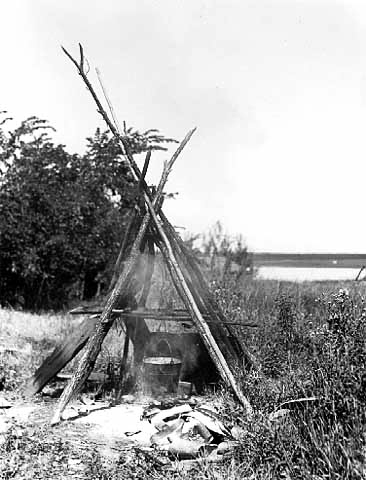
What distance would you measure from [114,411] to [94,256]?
9357 millimetres

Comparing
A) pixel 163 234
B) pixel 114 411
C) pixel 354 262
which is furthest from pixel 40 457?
pixel 354 262

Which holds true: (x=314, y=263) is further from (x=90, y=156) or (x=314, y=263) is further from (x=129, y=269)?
(x=129, y=269)

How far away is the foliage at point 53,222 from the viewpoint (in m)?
15.7

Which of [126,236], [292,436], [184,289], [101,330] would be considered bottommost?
[292,436]

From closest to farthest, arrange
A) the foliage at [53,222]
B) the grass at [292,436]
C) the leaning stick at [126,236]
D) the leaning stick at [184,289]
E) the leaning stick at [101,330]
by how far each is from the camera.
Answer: the grass at [292,436] → the leaning stick at [184,289] → the leaning stick at [101,330] → the leaning stick at [126,236] → the foliage at [53,222]

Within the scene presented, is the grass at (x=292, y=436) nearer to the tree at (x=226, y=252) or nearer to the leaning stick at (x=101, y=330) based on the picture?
the leaning stick at (x=101, y=330)

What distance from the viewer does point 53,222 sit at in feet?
52.3

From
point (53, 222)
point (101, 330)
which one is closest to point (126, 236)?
point (101, 330)

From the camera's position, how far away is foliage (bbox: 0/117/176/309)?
51.6ft

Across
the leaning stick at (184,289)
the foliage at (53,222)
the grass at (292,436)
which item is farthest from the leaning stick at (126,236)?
the foliage at (53,222)

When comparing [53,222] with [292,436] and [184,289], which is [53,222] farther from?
[292,436]

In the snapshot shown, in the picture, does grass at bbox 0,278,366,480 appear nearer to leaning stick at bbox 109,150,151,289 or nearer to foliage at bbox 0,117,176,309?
leaning stick at bbox 109,150,151,289

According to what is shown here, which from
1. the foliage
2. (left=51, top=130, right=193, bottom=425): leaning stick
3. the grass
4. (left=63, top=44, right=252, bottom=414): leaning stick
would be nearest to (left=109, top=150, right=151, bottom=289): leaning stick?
(left=63, top=44, right=252, bottom=414): leaning stick

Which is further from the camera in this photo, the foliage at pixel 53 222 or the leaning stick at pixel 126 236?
the foliage at pixel 53 222
